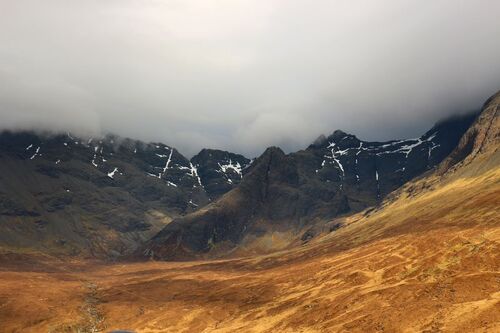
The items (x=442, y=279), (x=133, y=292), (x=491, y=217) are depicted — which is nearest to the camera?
(x=442, y=279)

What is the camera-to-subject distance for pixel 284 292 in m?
128

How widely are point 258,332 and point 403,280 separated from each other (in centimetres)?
3165

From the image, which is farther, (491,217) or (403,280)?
(491,217)

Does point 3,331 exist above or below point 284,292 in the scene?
above

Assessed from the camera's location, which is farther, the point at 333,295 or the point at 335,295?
the point at 333,295

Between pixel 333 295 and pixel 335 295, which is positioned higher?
pixel 335 295

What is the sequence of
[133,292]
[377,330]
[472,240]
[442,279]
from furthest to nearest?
[133,292]
[472,240]
[442,279]
[377,330]

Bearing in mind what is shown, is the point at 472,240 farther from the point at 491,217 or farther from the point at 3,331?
the point at 3,331

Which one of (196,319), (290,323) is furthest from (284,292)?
(290,323)

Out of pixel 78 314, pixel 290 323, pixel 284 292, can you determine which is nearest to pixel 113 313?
pixel 78 314

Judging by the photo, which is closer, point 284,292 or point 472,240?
point 472,240

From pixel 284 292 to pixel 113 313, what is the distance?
47.6 meters

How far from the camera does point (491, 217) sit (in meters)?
144

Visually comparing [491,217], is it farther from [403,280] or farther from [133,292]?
[133,292]
